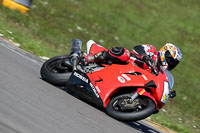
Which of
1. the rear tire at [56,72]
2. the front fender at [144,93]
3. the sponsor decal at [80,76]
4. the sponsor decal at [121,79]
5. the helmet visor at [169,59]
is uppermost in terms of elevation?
the helmet visor at [169,59]

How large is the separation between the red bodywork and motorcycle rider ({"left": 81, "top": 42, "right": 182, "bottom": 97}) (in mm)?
129

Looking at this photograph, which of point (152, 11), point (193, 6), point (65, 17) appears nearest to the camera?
point (65, 17)

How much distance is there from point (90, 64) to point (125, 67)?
0.69 metres

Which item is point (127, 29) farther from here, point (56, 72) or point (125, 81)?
point (125, 81)

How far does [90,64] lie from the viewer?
252 inches

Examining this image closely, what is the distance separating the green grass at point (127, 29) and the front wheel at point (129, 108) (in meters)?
2.56

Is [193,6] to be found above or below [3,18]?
below

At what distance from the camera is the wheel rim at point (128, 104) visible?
5.58 metres

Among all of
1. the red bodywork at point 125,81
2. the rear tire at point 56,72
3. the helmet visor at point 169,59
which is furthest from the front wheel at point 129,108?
the helmet visor at point 169,59

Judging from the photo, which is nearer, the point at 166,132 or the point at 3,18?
the point at 166,132

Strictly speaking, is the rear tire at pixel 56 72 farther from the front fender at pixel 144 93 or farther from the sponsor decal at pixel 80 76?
the front fender at pixel 144 93

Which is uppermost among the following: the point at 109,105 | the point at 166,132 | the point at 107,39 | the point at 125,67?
the point at 125,67

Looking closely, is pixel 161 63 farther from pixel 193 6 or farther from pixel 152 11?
pixel 193 6

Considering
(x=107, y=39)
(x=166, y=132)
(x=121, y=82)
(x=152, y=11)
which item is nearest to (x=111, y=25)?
(x=107, y=39)
